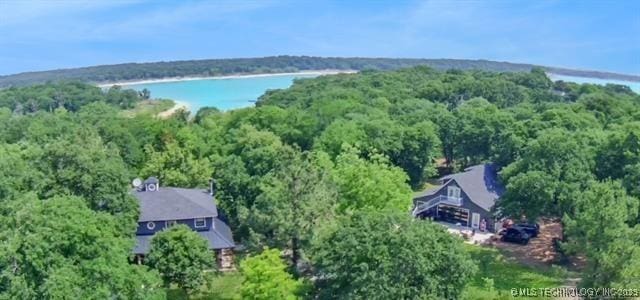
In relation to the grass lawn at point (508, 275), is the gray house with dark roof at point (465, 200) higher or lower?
higher

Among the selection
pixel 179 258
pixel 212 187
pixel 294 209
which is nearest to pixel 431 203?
pixel 212 187

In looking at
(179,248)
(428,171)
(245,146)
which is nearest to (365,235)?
(179,248)

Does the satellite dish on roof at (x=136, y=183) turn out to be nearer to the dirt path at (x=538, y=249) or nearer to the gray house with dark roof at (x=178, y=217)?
the gray house with dark roof at (x=178, y=217)

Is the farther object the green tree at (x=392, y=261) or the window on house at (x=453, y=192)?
the window on house at (x=453, y=192)

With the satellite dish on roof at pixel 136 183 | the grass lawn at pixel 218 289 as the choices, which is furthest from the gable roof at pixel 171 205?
the grass lawn at pixel 218 289

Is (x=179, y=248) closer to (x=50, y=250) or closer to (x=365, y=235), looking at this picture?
(x=50, y=250)

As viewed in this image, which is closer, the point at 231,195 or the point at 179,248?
the point at 179,248
